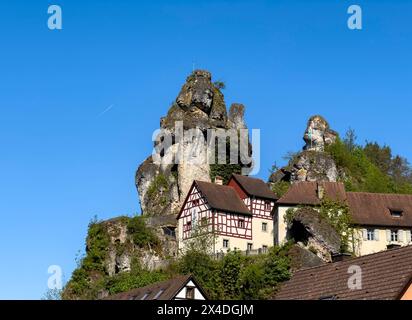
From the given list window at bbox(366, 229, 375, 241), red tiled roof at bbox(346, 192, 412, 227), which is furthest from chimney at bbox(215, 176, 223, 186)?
window at bbox(366, 229, 375, 241)

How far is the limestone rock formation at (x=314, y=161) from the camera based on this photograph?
2901 inches

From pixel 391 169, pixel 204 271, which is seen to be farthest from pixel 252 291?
pixel 391 169

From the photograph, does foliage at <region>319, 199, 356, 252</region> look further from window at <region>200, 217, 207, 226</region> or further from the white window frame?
window at <region>200, 217, 207, 226</region>

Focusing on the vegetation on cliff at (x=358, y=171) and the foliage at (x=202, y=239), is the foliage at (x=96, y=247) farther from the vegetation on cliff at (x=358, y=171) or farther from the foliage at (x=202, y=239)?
the vegetation on cliff at (x=358, y=171)

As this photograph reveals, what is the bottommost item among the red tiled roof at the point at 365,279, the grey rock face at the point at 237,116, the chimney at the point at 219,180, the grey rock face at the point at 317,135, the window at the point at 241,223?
the red tiled roof at the point at 365,279

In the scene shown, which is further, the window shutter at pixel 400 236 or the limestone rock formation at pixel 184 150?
the limestone rock formation at pixel 184 150

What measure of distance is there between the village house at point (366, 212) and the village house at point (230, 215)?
2.69 m

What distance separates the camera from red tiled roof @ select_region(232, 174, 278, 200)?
70312 millimetres

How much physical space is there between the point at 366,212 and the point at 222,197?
11321 mm

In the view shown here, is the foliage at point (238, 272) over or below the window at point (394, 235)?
below

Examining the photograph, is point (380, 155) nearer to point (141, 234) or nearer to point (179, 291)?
point (141, 234)

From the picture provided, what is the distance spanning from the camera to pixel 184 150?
7644 cm

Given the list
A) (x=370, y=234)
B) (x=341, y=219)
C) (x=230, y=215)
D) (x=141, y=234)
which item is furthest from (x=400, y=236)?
(x=141, y=234)

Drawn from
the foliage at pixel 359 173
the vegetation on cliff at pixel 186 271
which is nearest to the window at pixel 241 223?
the vegetation on cliff at pixel 186 271
